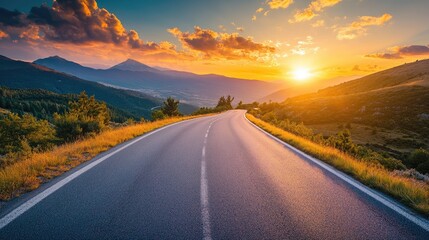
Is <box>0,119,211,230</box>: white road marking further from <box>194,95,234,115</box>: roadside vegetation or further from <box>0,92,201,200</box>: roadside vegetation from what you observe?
<box>194,95,234,115</box>: roadside vegetation

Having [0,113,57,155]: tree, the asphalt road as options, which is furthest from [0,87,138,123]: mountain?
the asphalt road

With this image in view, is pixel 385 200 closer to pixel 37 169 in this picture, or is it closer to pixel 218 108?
pixel 37 169

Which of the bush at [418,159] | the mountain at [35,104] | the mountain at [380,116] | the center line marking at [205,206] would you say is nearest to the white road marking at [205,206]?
the center line marking at [205,206]

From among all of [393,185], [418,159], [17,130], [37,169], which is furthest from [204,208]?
[418,159]

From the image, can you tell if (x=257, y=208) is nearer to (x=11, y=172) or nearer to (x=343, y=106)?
(x=11, y=172)

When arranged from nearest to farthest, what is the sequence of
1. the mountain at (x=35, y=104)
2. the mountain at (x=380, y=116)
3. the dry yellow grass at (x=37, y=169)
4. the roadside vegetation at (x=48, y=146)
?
the dry yellow grass at (x=37, y=169), the roadside vegetation at (x=48, y=146), the mountain at (x=380, y=116), the mountain at (x=35, y=104)

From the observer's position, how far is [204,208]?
421cm

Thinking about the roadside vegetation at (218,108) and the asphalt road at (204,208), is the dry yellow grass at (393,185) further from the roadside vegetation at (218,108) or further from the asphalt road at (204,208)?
the roadside vegetation at (218,108)

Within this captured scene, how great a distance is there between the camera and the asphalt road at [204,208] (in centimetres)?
343

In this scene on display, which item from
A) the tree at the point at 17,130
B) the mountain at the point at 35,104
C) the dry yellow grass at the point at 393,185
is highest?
the dry yellow grass at the point at 393,185

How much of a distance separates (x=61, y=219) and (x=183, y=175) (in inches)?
118

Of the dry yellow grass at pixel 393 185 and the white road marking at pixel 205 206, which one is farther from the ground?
the dry yellow grass at pixel 393 185

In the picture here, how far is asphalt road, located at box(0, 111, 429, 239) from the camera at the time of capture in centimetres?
343

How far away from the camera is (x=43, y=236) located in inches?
127
